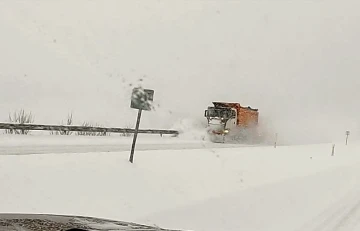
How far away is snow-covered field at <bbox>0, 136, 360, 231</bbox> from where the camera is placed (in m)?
7.48

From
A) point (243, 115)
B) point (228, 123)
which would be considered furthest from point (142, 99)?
point (243, 115)

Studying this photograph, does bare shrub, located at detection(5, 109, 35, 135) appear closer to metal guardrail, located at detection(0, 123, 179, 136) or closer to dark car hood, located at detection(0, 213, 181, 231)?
metal guardrail, located at detection(0, 123, 179, 136)

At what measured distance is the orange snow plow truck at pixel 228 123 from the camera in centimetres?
3051

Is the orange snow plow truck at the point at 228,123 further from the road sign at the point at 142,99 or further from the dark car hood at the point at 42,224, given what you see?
the dark car hood at the point at 42,224

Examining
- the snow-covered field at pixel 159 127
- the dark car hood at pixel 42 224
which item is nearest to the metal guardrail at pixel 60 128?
the snow-covered field at pixel 159 127

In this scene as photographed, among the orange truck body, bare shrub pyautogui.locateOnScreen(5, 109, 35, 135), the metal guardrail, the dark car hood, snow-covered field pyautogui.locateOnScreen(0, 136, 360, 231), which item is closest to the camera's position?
the dark car hood

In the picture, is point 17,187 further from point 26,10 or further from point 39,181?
point 26,10

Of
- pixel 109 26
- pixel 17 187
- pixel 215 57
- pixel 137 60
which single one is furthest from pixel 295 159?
pixel 215 57

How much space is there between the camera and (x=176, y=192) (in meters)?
9.38

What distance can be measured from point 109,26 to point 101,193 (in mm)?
23797

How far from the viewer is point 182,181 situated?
1016cm

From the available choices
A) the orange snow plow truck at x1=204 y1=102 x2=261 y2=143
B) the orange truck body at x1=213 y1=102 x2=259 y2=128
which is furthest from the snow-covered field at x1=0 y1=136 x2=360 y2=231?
the orange truck body at x1=213 y1=102 x2=259 y2=128

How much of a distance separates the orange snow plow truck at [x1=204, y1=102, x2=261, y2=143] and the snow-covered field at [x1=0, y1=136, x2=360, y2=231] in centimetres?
1660

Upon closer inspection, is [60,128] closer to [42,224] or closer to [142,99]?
[142,99]
